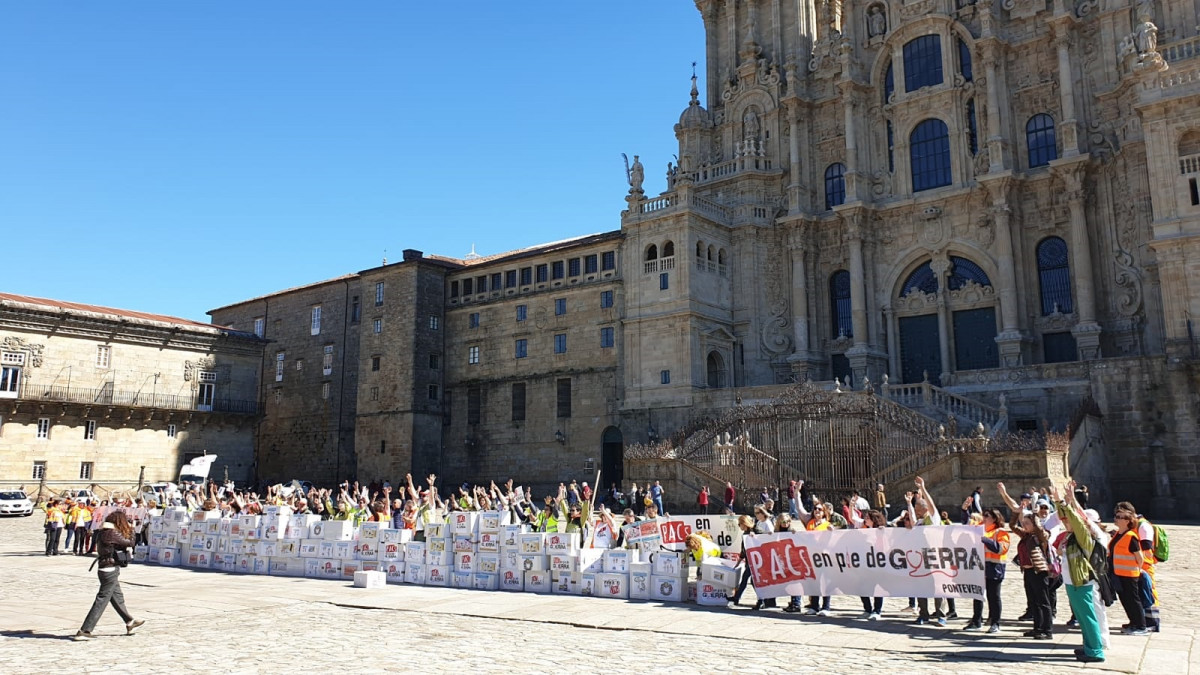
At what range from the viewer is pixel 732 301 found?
4294cm

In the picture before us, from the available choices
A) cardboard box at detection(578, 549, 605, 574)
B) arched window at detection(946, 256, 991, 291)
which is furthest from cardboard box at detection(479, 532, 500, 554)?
arched window at detection(946, 256, 991, 291)

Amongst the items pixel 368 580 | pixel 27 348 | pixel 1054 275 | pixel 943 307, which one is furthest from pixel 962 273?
pixel 27 348

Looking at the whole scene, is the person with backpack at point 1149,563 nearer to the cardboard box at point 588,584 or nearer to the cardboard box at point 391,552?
the cardboard box at point 588,584

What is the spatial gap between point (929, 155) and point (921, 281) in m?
5.76

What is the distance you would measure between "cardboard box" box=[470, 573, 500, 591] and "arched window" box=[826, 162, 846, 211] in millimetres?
30742

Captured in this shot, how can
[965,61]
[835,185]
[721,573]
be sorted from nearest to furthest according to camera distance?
[721,573] → [965,61] → [835,185]

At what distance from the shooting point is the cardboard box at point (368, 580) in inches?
674

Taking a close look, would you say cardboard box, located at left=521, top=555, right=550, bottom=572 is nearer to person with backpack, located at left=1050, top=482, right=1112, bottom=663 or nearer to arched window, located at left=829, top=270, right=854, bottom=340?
person with backpack, located at left=1050, top=482, right=1112, bottom=663

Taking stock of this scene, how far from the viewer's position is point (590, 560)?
52.4 feet

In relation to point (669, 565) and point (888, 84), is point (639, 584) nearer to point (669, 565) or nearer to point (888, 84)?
point (669, 565)

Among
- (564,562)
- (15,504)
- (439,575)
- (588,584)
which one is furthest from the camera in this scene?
(15,504)

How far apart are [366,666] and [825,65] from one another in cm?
4024

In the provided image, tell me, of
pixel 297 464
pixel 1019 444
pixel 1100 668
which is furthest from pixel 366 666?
pixel 297 464

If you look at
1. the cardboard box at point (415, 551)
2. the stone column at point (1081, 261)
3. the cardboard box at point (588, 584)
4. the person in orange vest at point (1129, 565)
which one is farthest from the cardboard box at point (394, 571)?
the stone column at point (1081, 261)
